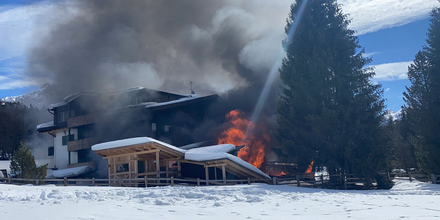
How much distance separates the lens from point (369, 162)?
22750 mm

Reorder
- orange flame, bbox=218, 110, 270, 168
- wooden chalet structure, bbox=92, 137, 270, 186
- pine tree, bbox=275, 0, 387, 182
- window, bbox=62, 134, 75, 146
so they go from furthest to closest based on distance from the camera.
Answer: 1. window, bbox=62, 134, 75, 146
2. orange flame, bbox=218, 110, 270, 168
3. pine tree, bbox=275, 0, 387, 182
4. wooden chalet structure, bbox=92, 137, 270, 186

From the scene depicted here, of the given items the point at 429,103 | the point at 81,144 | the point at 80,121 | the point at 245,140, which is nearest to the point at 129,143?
the point at 245,140

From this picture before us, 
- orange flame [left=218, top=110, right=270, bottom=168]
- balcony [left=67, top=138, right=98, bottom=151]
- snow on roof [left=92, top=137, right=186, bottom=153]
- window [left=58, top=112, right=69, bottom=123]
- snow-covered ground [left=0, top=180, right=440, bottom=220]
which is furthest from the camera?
window [left=58, top=112, right=69, bottom=123]

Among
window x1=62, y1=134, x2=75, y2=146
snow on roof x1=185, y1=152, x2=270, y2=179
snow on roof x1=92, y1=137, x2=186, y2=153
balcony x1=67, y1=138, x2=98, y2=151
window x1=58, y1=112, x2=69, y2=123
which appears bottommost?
snow on roof x1=185, y1=152, x2=270, y2=179

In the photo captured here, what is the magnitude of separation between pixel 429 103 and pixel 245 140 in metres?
14.5

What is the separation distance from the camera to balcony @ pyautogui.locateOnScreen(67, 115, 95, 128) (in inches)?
1341

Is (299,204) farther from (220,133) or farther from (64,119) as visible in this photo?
(64,119)

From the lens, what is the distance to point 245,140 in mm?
30172

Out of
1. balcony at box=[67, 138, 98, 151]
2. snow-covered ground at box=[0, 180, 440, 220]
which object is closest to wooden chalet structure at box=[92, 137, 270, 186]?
balcony at box=[67, 138, 98, 151]

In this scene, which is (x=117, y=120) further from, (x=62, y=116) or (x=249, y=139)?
(x=249, y=139)

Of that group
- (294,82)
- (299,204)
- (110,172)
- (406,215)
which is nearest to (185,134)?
(110,172)

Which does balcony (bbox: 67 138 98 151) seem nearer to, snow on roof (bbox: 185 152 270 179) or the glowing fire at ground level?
the glowing fire at ground level

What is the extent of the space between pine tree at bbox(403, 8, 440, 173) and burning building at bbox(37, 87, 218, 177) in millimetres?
17906

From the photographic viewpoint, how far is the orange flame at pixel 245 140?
29500mm
